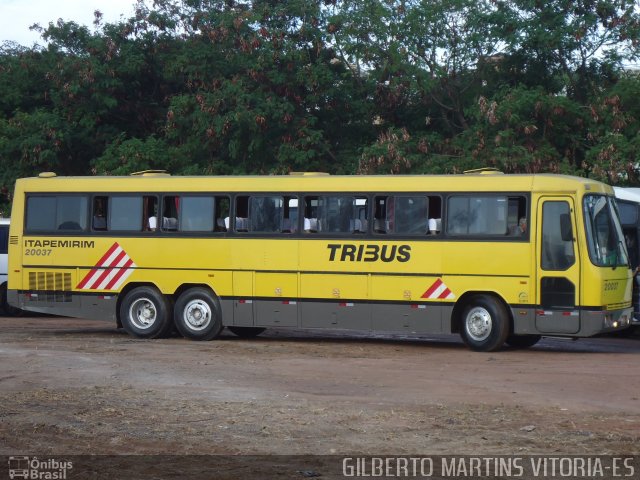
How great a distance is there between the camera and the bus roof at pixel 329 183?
1975 cm

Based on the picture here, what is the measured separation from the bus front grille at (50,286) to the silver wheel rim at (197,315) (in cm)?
236

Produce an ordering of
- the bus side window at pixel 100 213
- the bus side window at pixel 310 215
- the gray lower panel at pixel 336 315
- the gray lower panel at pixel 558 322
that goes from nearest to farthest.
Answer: the gray lower panel at pixel 558 322 → the gray lower panel at pixel 336 315 → the bus side window at pixel 310 215 → the bus side window at pixel 100 213

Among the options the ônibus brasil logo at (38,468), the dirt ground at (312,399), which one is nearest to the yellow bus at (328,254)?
the dirt ground at (312,399)

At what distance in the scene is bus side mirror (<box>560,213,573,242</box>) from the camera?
63.5 ft

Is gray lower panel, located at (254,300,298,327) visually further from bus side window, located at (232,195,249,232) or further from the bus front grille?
the bus front grille

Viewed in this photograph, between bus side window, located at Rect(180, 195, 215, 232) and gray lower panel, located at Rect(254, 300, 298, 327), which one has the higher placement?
bus side window, located at Rect(180, 195, 215, 232)

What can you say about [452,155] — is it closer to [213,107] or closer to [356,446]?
[213,107]

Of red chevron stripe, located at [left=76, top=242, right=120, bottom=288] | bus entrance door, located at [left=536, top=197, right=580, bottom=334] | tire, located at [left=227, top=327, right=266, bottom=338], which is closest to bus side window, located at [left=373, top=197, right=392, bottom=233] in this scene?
bus entrance door, located at [left=536, top=197, right=580, bottom=334]

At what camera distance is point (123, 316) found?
878 inches

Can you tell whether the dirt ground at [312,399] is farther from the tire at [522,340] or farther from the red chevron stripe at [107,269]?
the red chevron stripe at [107,269]

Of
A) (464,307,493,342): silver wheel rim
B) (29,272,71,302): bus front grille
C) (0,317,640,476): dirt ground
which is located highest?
(29,272,71,302): bus front grille

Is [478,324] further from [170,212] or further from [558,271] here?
[170,212]

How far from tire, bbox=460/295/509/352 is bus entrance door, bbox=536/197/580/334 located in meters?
0.60

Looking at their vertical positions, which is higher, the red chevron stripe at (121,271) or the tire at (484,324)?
the red chevron stripe at (121,271)
